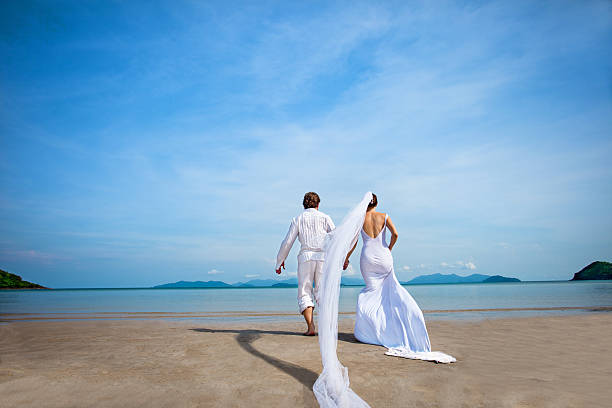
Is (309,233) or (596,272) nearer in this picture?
(309,233)

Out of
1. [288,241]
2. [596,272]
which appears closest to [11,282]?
[288,241]

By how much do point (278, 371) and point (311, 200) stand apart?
137 inches

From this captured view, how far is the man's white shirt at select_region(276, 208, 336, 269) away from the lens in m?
6.86

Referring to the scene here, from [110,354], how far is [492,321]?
889cm

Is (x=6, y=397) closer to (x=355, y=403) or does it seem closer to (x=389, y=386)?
(x=355, y=403)

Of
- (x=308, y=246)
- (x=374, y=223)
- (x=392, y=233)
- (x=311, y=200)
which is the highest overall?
(x=311, y=200)

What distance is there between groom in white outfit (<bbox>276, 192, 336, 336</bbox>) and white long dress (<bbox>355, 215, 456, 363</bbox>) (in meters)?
0.85

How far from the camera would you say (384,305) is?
21.5 feet

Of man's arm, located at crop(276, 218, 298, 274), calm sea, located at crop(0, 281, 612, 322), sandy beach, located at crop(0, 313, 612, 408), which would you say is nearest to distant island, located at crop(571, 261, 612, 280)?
calm sea, located at crop(0, 281, 612, 322)

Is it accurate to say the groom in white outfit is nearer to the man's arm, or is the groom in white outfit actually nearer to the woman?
the man's arm

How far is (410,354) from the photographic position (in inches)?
209

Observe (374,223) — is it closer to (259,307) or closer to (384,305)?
(384,305)

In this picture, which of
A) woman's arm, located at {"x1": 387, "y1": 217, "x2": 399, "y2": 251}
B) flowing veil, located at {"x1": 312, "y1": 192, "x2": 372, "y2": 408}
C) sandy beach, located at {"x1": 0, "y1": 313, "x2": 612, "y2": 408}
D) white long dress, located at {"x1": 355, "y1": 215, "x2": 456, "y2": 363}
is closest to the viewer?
flowing veil, located at {"x1": 312, "y1": 192, "x2": 372, "y2": 408}

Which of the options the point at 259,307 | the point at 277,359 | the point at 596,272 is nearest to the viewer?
the point at 277,359
